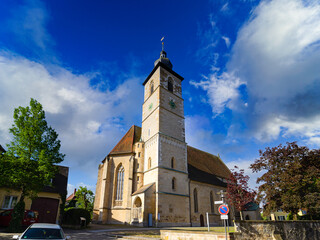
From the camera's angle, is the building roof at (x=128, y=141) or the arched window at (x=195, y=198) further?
the building roof at (x=128, y=141)

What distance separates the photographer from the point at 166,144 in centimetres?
2509

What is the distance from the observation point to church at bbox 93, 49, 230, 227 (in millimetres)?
21906

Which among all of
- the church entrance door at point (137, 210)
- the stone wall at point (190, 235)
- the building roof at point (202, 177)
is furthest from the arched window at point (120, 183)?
the stone wall at point (190, 235)

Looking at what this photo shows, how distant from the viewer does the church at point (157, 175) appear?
21906 mm

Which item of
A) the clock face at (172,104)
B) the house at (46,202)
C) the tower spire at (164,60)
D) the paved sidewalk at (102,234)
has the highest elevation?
the tower spire at (164,60)

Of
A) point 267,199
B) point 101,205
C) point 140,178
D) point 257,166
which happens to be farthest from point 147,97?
point 267,199

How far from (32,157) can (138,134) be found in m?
16.3

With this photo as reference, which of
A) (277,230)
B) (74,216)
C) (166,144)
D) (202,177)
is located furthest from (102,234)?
(202,177)

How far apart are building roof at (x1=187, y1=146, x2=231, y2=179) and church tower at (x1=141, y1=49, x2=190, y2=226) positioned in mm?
6358

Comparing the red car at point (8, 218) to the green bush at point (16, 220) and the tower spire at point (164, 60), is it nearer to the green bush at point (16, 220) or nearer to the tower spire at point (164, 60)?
the green bush at point (16, 220)

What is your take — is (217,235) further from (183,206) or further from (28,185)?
(183,206)

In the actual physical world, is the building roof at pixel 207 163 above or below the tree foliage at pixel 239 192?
above

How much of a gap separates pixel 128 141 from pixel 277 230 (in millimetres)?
20854

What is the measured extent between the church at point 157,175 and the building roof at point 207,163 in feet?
1.59
